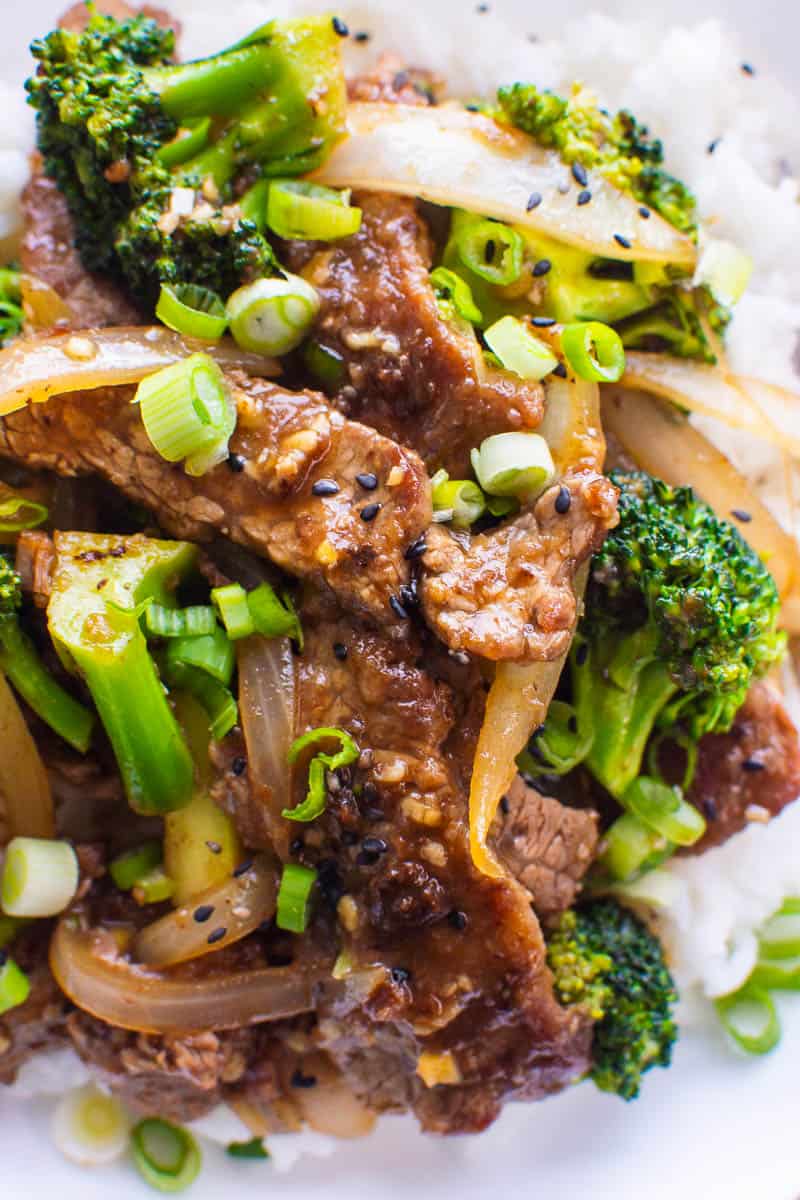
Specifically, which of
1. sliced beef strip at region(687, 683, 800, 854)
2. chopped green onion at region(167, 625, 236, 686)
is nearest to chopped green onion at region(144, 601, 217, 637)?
chopped green onion at region(167, 625, 236, 686)

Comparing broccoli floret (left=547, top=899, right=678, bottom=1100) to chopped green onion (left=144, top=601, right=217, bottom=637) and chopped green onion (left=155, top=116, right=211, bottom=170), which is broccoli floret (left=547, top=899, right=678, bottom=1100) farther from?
chopped green onion (left=155, top=116, right=211, bottom=170)

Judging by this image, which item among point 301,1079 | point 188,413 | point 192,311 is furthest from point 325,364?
point 301,1079

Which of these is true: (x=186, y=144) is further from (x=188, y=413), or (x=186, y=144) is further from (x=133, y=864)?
(x=133, y=864)

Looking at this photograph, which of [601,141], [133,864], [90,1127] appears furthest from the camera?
[90,1127]

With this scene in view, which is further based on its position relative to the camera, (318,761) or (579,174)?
(579,174)

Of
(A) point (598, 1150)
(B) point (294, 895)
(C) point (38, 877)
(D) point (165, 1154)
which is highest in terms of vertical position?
(B) point (294, 895)

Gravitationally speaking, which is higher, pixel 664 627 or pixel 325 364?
pixel 325 364
